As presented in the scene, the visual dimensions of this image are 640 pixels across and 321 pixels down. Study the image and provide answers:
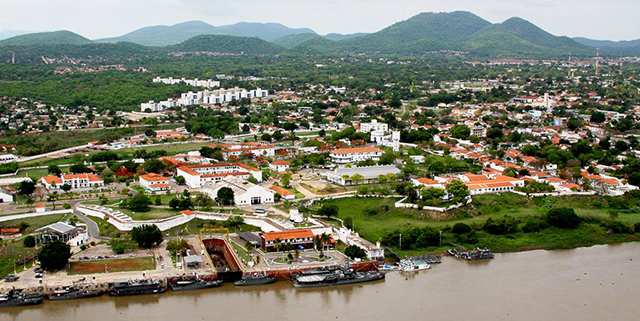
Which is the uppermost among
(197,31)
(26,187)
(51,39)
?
(197,31)

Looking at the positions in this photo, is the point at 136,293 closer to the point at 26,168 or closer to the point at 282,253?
the point at 282,253

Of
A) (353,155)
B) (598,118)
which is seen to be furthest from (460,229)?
(598,118)

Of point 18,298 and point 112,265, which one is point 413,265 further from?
point 18,298

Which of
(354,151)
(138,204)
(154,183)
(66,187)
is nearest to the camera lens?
(138,204)

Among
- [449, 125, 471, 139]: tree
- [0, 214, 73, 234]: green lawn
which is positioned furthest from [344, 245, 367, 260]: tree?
[449, 125, 471, 139]: tree

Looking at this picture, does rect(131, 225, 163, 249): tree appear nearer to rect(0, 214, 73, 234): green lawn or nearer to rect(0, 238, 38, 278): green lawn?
rect(0, 238, 38, 278): green lawn

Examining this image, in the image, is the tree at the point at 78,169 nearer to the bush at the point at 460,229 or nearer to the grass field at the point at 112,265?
the grass field at the point at 112,265

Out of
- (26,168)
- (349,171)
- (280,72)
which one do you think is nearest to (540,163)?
(349,171)
